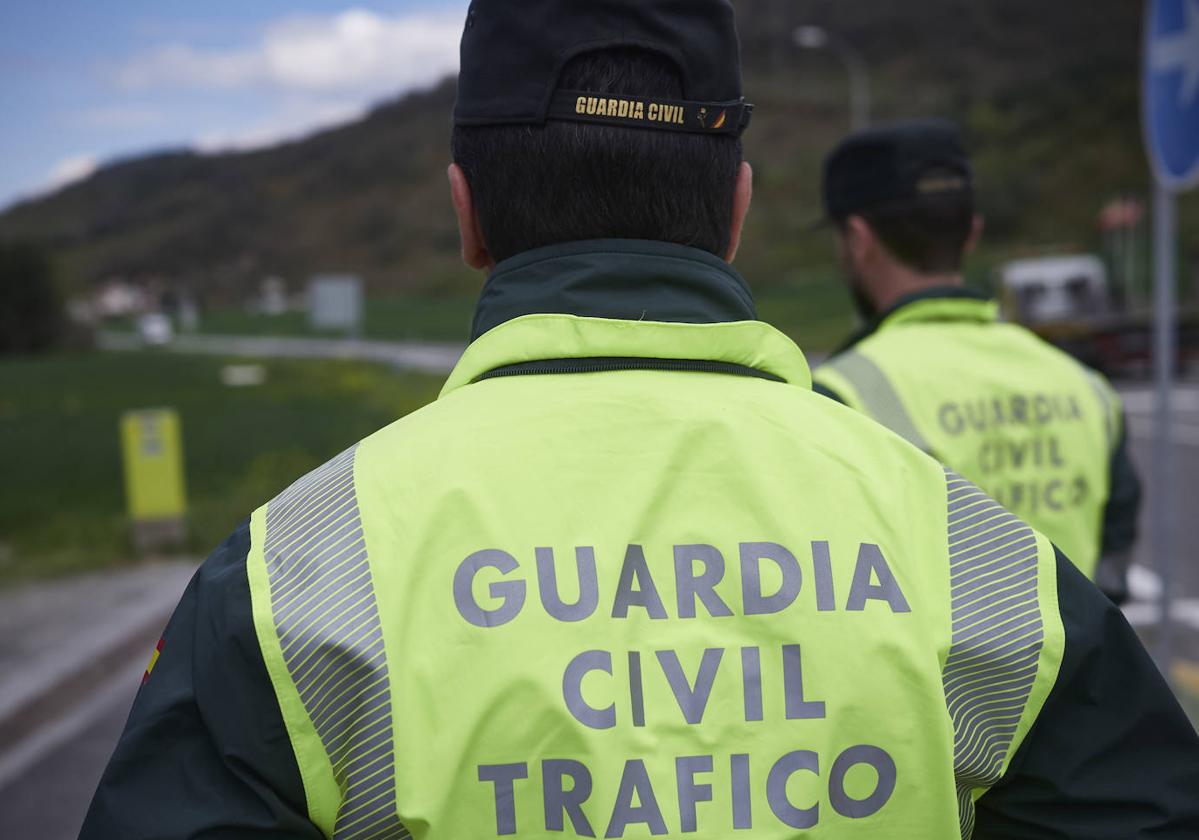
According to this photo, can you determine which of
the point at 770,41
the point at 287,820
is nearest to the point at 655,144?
the point at 287,820

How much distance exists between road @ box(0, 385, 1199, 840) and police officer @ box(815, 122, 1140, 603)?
3311 millimetres

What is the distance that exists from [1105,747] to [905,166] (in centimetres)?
197

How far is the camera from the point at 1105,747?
1289 millimetres

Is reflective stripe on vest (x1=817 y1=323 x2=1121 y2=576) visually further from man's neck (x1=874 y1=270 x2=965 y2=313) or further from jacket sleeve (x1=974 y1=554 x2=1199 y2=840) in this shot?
jacket sleeve (x1=974 y1=554 x2=1199 y2=840)

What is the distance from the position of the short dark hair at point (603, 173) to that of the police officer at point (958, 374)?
1.38 m

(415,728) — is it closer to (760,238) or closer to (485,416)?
(485,416)

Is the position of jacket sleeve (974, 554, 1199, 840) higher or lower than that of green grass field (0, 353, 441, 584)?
higher

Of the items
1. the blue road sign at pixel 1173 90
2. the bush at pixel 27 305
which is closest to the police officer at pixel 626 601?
the blue road sign at pixel 1173 90

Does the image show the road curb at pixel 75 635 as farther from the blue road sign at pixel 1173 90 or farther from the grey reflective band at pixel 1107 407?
the blue road sign at pixel 1173 90

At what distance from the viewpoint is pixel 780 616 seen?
1224mm

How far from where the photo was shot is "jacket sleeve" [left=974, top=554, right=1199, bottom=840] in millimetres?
1281

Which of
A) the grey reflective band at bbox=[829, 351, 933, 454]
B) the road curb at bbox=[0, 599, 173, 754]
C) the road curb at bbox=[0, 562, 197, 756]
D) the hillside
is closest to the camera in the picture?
the grey reflective band at bbox=[829, 351, 933, 454]

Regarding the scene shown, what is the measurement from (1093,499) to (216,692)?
222 cm

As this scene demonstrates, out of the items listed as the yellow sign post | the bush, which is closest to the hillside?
the bush
